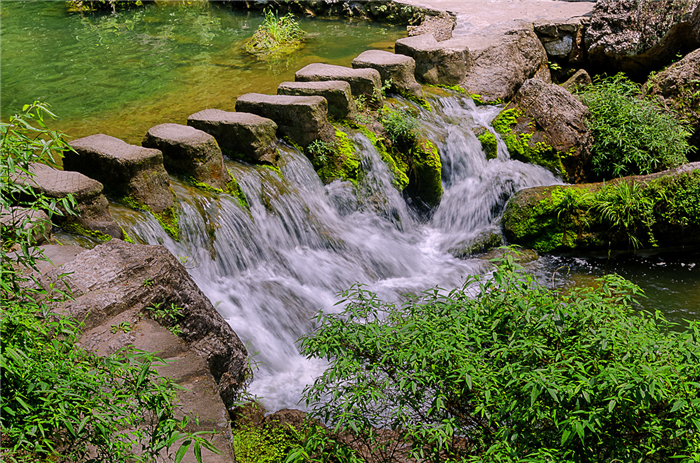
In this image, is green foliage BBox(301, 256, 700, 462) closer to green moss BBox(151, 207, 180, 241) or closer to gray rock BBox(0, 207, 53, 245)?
gray rock BBox(0, 207, 53, 245)

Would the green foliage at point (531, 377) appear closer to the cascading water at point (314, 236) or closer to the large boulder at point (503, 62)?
the cascading water at point (314, 236)

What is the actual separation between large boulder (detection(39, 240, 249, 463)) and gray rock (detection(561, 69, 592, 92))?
7957 mm

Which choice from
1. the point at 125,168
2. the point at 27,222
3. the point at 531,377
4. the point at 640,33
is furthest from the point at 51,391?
the point at 640,33

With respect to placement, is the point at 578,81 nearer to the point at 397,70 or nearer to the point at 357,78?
the point at 397,70

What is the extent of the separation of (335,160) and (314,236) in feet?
3.91

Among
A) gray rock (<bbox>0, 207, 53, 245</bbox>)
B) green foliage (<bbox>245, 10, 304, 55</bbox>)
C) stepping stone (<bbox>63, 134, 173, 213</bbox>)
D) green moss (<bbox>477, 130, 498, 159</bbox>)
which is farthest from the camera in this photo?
green foliage (<bbox>245, 10, 304, 55</bbox>)

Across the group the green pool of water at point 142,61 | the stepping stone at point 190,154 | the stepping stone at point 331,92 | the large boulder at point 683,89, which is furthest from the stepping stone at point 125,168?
the large boulder at point 683,89

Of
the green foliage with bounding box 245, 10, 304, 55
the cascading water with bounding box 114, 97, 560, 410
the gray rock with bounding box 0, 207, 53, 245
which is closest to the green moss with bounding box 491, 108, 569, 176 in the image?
the cascading water with bounding box 114, 97, 560, 410

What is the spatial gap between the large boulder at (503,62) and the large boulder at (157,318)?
22.1 feet

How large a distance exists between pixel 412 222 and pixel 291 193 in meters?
1.97

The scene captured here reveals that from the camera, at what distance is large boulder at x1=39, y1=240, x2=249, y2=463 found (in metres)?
3.26

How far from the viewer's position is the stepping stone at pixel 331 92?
7.42 meters

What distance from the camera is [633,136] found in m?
7.67

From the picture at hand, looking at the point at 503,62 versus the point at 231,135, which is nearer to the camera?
the point at 231,135
